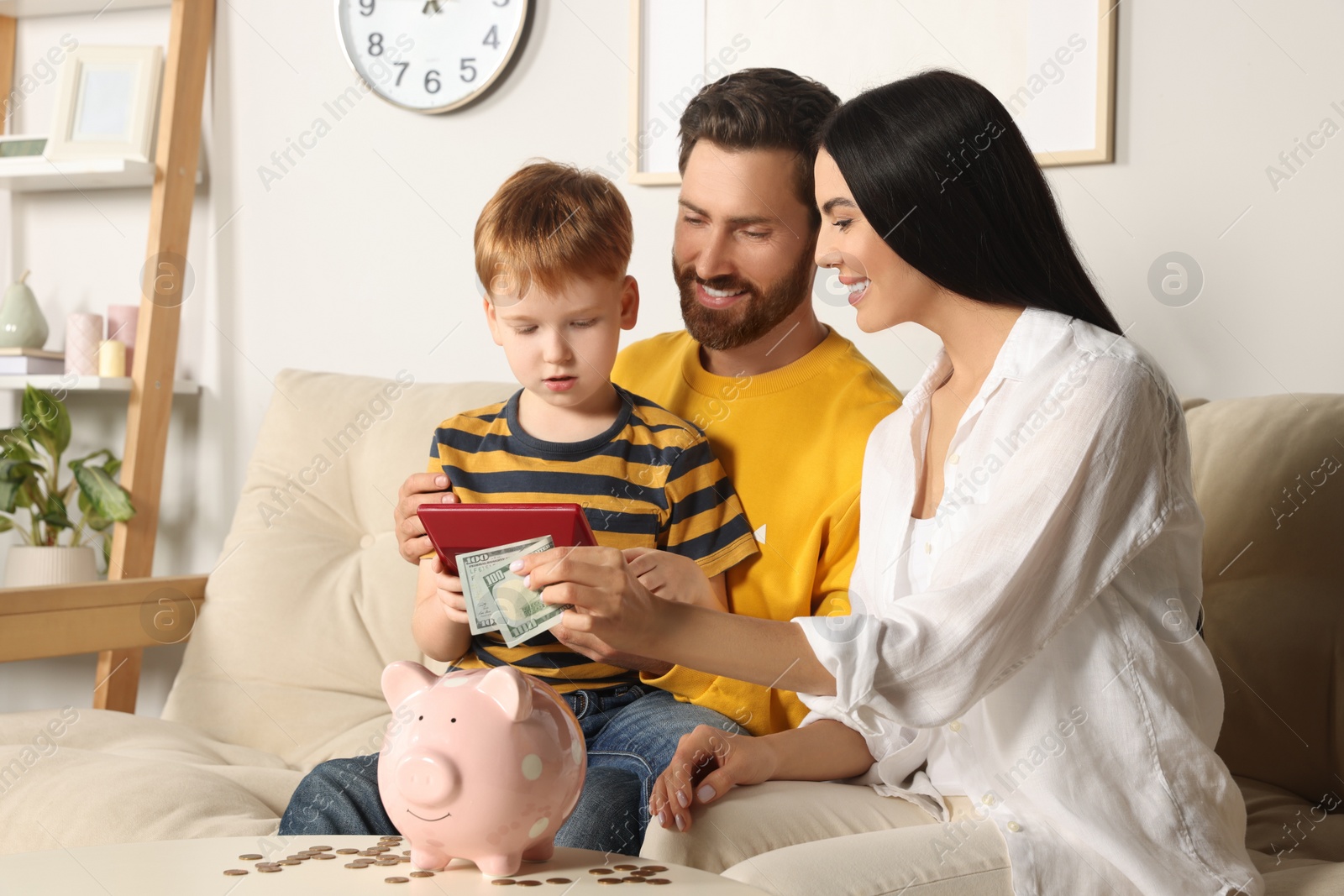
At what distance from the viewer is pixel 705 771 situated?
1145 mm

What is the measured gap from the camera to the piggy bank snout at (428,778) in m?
0.84

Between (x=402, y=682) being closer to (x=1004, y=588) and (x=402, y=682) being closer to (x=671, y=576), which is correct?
(x=671, y=576)

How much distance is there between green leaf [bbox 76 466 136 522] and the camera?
2510 mm

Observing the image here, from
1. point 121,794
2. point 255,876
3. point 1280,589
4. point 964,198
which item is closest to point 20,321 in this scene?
point 121,794

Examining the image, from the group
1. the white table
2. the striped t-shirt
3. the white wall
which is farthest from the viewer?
the white wall

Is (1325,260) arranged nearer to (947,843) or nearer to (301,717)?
(947,843)

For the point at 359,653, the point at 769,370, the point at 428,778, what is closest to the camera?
the point at 428,778

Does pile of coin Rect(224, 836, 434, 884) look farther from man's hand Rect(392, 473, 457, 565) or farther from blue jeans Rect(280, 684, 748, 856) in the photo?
man's hand Rect(392, 473, 457, 565)

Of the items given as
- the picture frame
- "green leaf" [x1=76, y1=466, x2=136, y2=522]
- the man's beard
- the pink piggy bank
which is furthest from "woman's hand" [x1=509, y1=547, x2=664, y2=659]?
the picture frame

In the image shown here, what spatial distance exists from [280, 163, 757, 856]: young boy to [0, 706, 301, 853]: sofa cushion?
0.32 metres

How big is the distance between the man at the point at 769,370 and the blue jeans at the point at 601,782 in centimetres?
9

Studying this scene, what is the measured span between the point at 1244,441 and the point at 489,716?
3.79 ft

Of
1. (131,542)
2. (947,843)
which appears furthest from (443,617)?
(131,542)

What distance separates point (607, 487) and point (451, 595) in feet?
0.75
